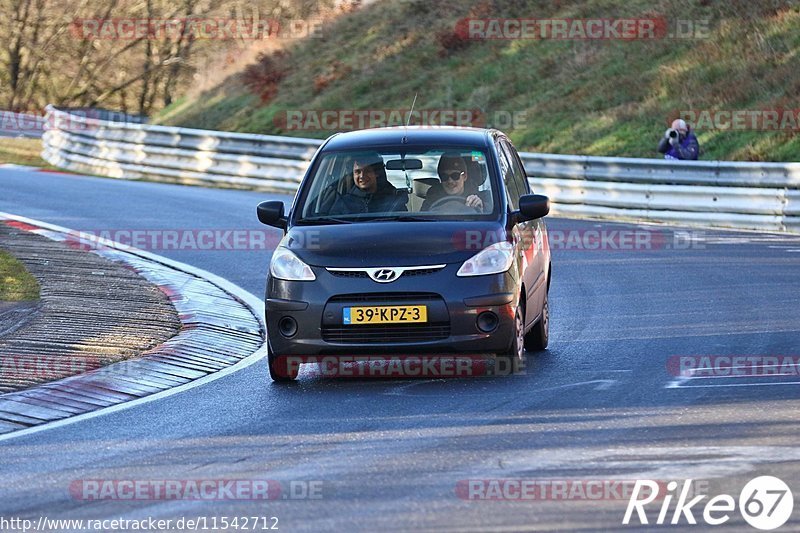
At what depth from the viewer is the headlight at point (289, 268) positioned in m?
9.77

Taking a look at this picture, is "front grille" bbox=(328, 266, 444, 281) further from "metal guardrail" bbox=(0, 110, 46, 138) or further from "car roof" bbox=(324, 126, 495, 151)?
"metal guardrail" bbox=(0, 110, 46, 138)

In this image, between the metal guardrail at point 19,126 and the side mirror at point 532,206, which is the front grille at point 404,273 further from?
the metal guardrail at point 19,126

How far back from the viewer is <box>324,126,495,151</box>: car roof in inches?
429

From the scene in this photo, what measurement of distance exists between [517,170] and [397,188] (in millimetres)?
1515

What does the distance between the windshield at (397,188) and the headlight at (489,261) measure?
486mm

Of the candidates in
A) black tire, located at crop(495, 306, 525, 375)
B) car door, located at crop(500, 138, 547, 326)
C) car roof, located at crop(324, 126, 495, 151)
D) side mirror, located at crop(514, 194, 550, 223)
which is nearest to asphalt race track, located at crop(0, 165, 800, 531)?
black tire, located at crop(495, 306, 525, 375)

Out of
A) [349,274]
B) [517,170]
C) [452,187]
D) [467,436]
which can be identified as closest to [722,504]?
[467,436]

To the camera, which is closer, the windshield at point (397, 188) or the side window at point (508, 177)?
the windshield at point (397, 188)

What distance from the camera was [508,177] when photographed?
434 inches

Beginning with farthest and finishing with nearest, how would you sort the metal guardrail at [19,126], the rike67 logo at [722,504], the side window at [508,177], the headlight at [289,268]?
the metal guardrail at [19,126], the side window at [508,177], the headlight at [289,268], the rike67 logo at [722,504]

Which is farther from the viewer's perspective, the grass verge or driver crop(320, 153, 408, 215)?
the grass verge

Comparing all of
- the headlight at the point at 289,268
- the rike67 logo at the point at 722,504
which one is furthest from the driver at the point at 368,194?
the rike67 logo at the point at 722,504

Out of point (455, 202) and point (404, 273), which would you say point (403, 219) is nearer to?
point (455, 202)

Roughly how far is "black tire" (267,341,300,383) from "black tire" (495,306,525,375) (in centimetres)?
140
